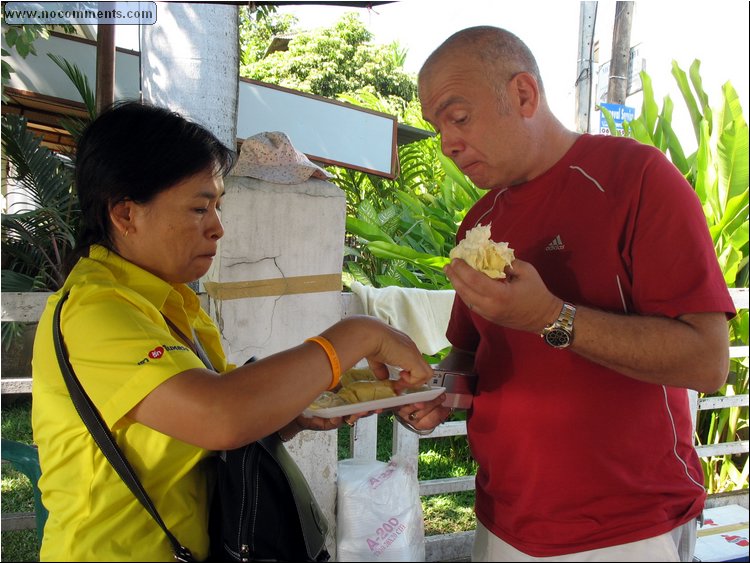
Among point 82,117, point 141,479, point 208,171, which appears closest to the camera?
point 141,479

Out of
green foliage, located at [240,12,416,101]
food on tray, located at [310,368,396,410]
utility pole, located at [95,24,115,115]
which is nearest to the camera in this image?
food on tray, located at [310,368,396,410]

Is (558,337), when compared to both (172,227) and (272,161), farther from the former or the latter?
(272,161)

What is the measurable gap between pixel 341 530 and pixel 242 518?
1807mm

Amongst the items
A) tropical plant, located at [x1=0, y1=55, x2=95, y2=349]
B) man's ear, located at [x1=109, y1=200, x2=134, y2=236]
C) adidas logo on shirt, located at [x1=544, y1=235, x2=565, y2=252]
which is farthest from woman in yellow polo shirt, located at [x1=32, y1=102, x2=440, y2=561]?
tropical plant, located at [x1=0, y1=55, x2=95, y2=349]

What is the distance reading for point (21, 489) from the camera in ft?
17.6

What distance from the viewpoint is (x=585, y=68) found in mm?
7078

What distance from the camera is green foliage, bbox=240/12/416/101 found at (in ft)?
58.1

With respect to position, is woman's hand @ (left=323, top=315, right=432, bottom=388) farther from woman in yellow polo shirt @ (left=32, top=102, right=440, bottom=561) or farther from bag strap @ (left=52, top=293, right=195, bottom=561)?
bag strap @ (left=52, top=293, right=195, bottom=561)

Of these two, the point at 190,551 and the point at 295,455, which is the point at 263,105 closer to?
the point at 295,455

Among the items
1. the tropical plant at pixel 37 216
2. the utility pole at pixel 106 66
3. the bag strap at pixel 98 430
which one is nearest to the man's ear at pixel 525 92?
the bag strap at pixel 98 430

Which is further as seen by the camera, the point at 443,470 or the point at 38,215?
the point at 443,470

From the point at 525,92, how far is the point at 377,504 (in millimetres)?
2100

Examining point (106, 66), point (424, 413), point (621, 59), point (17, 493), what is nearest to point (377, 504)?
point (424, 413)

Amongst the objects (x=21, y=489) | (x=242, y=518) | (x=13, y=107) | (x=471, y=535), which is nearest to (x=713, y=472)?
(x=471, y=535)
